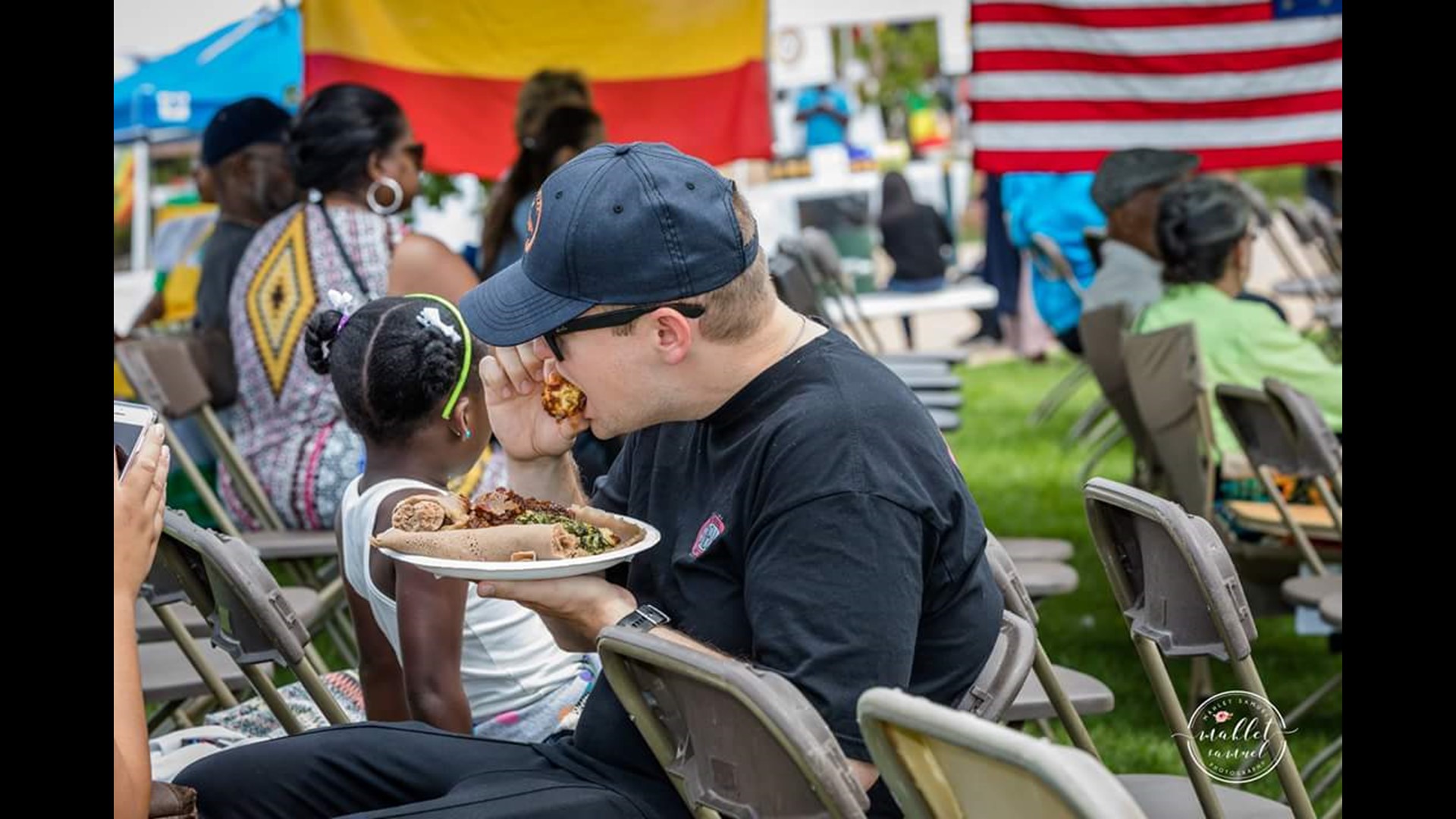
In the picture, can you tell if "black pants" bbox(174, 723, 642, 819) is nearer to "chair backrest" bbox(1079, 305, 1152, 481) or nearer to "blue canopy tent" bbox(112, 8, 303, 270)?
"chair backrest" bbox(1079, 305, 1152, 481)

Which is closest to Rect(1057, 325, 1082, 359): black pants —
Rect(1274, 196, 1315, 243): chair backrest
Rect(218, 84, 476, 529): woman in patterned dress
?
Rect(1274, 196, 1315, 243): chair backrest

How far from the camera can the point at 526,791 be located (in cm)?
229

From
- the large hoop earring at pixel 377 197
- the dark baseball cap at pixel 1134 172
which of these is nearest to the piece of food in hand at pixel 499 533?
the large hoop earring at pixel 377 197

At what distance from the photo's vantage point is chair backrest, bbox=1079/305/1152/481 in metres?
6.18

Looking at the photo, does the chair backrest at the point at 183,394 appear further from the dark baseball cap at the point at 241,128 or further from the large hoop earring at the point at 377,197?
the dark baseball cap at the point at 241,128

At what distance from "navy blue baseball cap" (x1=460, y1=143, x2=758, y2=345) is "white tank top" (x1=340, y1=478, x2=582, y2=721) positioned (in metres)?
0.78

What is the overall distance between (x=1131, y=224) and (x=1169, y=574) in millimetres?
4396

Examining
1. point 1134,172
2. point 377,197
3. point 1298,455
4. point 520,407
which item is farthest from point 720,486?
point 1134,172

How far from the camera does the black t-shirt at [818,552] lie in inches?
80.5

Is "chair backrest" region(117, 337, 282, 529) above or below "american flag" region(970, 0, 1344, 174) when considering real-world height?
below

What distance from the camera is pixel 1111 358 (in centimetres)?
621
